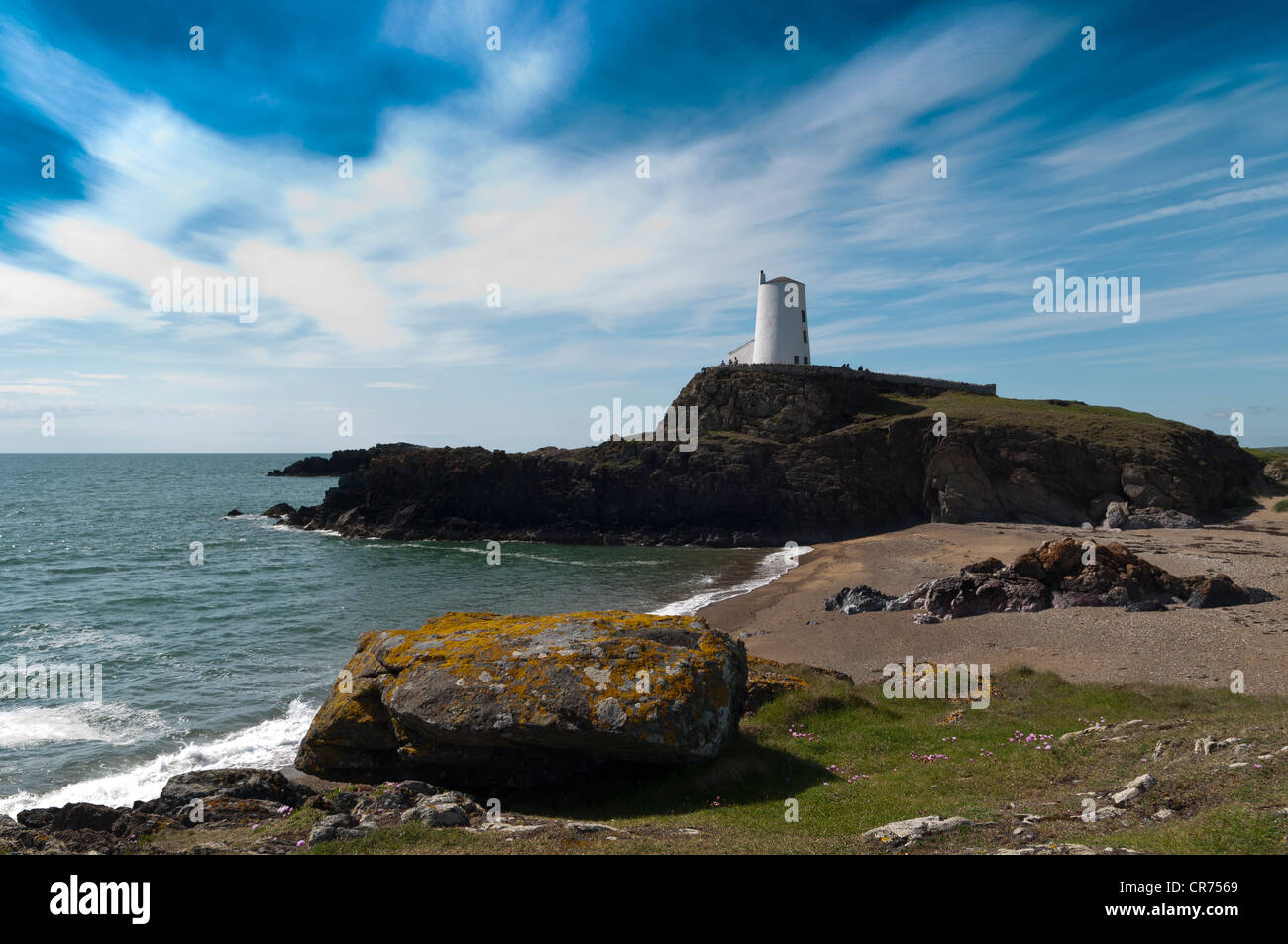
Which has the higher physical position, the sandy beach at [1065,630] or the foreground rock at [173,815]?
the foreground rock at [173,815]

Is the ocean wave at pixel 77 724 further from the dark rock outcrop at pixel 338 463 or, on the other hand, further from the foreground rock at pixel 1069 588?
the dark rock outcrop at pixel 338 463

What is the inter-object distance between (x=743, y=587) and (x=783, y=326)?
160ft

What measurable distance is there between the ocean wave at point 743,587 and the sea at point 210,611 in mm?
206

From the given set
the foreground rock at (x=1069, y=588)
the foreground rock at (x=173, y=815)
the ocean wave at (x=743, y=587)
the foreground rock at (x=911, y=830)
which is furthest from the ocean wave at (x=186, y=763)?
the foreground rock at (x=1069, y=588)

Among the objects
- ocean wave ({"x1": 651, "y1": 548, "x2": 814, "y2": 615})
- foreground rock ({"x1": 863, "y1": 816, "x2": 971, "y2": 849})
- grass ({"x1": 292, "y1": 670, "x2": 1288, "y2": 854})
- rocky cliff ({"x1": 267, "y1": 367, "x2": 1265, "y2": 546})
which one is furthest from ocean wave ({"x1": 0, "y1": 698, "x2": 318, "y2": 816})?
rocky cliff ({"x1": 267, "y1": 367, "x2": 1265, "y2": 546})

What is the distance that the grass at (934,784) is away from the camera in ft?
26.2

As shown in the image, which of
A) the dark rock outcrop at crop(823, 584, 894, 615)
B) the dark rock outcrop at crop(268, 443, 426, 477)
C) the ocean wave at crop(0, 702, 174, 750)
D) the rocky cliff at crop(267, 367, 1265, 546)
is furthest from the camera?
the dark rock outcrop at crop(268, 443, 426, 477)

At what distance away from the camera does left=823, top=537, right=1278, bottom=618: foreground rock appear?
28148mm

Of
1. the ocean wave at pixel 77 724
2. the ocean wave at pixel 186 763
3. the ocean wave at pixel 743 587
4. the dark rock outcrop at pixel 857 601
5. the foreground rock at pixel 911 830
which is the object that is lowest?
the ocean wave at pixel 186 763

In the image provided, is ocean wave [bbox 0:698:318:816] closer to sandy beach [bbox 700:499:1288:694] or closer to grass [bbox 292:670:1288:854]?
grass [bbox 292:670:1288:854]

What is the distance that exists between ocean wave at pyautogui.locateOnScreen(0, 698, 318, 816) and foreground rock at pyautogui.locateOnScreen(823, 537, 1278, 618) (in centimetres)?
2470

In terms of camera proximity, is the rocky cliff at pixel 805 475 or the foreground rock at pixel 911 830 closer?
the foreground rock at pixel 911 830

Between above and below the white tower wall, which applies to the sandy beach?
below

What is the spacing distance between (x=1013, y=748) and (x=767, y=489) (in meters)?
54.4
